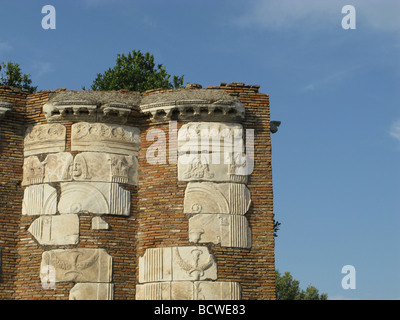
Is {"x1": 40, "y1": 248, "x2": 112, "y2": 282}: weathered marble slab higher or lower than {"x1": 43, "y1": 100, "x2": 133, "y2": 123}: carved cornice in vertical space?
lower

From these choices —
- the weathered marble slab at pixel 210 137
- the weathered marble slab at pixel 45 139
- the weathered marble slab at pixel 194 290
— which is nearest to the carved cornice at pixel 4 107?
the weathered marble slab at pixel 45 139

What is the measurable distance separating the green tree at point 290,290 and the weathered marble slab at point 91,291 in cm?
2745

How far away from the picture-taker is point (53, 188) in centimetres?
1350

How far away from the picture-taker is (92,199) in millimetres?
13352

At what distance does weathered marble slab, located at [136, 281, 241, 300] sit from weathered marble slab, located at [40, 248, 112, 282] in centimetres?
94

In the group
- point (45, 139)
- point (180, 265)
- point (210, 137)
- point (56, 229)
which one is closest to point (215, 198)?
point (210, 137)

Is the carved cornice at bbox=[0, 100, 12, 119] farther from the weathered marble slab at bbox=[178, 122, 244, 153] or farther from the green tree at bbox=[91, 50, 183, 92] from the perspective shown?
the green tree at bbox=[91, 50, 183, 92]

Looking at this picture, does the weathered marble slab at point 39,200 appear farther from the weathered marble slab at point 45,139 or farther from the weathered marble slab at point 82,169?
the weathered marble slab at point 45,139

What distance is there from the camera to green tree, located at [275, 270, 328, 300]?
130ft

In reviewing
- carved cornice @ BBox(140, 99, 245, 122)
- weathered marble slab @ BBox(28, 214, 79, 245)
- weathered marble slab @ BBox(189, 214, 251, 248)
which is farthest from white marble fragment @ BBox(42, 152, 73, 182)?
weathered marble slab @ BBox(189, 214, 251, 248)

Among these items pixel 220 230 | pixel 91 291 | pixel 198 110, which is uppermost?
pixel 198 110

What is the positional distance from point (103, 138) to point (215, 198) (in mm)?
2472

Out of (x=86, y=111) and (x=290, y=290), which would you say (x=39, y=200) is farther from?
(x=290, y=290)

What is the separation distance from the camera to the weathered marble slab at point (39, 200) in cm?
1341
